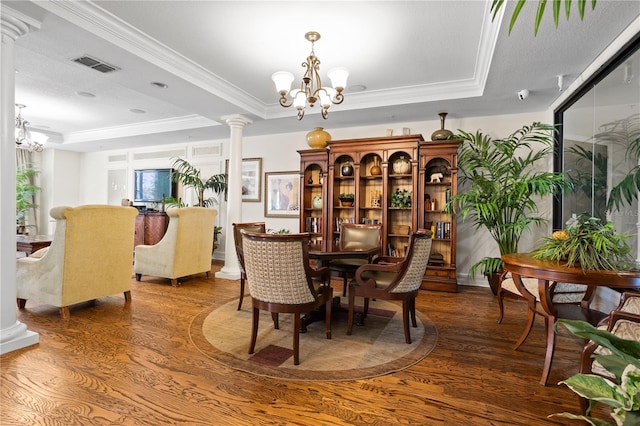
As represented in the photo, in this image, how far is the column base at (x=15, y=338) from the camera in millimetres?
2416

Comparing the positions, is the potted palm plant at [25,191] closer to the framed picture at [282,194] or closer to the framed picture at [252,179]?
the framed picture at [252,179]

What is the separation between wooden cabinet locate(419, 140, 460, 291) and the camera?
177 inches

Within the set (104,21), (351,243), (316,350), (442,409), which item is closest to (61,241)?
(104,21)

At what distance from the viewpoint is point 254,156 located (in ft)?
21.2

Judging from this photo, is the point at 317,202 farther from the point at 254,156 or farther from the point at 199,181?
the point at 199,181

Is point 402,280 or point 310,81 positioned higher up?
point 310,81

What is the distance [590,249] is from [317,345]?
6.77 feet

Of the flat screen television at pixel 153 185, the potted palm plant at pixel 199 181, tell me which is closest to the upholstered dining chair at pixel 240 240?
the potted palm plant at pixel 199 181

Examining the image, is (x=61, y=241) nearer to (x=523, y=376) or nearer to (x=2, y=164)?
(x=2, y=164)

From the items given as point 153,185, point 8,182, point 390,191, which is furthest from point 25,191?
point 390,191

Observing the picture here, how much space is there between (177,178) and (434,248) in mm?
5100

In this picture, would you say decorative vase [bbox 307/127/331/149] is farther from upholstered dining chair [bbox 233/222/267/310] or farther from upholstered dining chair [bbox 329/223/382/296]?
upholstered dining chair [bbox 233/222/267/310]

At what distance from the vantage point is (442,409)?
6.03 ft

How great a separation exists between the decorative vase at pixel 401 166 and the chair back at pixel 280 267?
3003 millimetres
